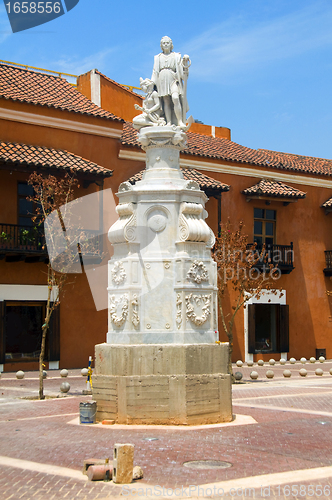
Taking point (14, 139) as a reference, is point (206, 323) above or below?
below

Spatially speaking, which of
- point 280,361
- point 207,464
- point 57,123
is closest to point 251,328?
point 280,361

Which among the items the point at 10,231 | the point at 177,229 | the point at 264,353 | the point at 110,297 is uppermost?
the point at 10,231

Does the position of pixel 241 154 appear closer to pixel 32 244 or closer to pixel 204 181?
pixel 204 181

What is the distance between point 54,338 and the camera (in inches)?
901

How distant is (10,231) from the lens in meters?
21.7

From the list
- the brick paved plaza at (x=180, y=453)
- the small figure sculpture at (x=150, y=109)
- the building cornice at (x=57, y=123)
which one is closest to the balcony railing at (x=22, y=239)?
the building cornice at (x=57, y=123)

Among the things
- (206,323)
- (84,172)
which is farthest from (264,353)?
(206,323)

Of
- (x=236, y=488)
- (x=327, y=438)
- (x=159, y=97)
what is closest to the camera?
(x=236, y=488)

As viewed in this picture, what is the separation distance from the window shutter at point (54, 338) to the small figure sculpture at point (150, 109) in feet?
41.0

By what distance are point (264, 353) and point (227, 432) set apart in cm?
1910

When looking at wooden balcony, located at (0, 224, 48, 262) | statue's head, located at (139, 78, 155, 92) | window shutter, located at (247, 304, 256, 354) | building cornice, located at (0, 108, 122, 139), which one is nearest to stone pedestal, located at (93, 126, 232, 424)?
statue's head, located at (139, 78, 155, 92)

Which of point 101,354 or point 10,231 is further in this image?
point 10,231

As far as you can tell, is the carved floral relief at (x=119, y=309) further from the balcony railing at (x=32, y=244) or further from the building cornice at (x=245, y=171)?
the building cornice at (x=245, y=171)

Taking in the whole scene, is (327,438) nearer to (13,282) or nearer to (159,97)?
(159,97)
